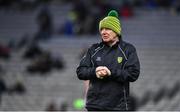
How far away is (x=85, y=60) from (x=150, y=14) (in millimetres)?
13859

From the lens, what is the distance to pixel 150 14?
19.5 metres

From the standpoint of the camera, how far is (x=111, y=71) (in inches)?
223

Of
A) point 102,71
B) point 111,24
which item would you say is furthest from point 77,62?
point 102,71

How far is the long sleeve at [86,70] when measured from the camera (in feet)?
18.7

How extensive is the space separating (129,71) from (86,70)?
36 centimetres

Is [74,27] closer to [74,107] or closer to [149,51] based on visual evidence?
[149,51]

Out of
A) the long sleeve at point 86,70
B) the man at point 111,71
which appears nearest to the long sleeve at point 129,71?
the man at point 111,71

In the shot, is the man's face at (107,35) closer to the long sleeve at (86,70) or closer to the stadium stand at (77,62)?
the long sleeve at (86,70)

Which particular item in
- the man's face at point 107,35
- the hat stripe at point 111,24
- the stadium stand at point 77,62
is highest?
the hat stripe at point 111,24

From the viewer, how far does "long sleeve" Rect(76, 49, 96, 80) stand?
18.7ft

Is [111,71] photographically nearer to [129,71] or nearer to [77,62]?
[129,71]

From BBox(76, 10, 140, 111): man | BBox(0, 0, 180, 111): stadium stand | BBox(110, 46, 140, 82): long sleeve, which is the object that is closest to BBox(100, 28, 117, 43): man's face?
BBox(76, 10, 140, 111): man

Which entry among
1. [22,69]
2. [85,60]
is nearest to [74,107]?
[22,69]

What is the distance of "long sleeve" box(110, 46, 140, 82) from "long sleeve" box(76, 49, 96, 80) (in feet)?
0.56
